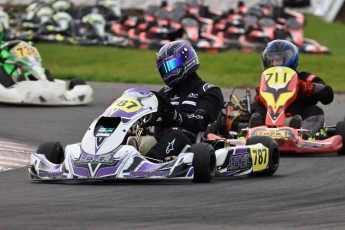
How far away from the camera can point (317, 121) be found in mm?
11844

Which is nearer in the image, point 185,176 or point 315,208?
point 315,208

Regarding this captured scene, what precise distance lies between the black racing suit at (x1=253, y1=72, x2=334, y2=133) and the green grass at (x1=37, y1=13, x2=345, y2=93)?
8.32 meters

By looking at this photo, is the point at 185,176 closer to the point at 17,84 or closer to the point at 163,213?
the point at 163,213

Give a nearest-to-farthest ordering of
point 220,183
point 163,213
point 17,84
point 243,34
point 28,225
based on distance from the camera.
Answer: point 28,225 < point 163,213 < point 220,183 < point 17,84 < point 243,34

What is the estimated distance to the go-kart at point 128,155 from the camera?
334 inches

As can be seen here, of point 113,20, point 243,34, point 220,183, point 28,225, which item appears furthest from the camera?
point 113,20

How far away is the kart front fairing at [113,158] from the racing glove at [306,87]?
328 cm

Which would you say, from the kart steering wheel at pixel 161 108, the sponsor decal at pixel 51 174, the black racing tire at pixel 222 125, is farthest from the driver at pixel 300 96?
the sponsor decal at pixel 51 174

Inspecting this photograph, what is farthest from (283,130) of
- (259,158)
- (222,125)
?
(259,158)

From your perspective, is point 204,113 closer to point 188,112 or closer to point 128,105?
point 188,112

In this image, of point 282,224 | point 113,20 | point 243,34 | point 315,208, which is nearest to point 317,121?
point 315,208

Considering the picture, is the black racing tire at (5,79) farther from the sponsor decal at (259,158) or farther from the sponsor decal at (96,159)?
the sponsor decal at (96,159)

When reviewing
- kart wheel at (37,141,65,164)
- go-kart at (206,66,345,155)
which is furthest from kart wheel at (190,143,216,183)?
go-kart at (206,66,345,155)

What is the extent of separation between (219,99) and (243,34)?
2085 centimetres
